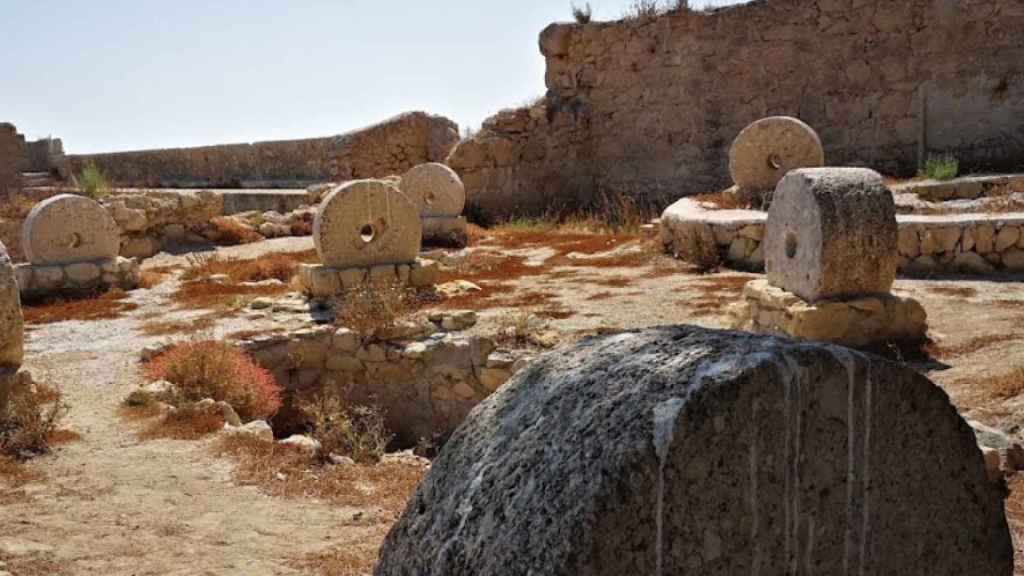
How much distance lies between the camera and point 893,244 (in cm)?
696

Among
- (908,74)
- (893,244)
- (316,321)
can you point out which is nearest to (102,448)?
(316,321)

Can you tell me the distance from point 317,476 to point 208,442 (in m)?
0.90

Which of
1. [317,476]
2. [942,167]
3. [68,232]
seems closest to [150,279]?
[68,232]

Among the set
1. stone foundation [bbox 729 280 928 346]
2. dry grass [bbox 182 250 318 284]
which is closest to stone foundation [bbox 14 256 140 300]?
dry grass [bbox 182 250 318 284]

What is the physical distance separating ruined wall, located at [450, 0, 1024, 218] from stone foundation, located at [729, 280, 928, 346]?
8554 mm

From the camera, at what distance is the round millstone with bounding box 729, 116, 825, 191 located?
40.1 ft

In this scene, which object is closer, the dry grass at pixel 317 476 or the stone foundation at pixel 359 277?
the dry grass at pixel 317 476

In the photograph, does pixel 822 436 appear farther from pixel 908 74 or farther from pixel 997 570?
pixel 908 74

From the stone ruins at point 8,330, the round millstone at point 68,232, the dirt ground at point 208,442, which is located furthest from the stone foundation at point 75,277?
the stone ruins at point 8,330

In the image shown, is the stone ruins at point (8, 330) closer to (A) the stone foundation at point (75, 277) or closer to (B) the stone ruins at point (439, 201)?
(A) the stone foundation at point (75, 277)

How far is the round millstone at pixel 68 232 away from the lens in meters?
11.2

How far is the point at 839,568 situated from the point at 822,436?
0.32 meters

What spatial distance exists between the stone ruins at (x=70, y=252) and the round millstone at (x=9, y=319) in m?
5.40

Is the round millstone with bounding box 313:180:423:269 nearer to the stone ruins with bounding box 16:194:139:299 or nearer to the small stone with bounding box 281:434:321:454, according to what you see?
the stone ruins with bounding box 16:194:139:299
